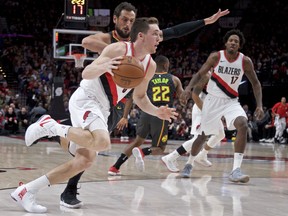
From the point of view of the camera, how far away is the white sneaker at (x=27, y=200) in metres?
4.62

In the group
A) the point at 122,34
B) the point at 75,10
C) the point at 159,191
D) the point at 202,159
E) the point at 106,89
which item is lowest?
the point at 202,159

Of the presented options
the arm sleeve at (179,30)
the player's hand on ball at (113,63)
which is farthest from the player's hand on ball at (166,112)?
Answer: the arm sleeve at (179,30)

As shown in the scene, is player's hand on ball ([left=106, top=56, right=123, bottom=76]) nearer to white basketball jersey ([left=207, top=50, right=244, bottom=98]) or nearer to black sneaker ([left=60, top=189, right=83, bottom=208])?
black sneaker ([left=60, top=189, right=83, bottom=208])

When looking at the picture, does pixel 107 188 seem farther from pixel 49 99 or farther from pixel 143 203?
pixel 49 99

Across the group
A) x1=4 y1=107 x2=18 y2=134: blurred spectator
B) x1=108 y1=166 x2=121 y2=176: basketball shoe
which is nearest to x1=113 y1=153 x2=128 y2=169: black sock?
x1=108 y1=166 x2=121 y2=176: basketball shoe

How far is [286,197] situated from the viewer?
19.1 ft

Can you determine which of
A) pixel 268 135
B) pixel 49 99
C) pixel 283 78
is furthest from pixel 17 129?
pixel 283 78

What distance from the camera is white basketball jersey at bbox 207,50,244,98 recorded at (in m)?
7.54

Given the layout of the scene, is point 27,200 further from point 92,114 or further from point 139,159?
point 139,159

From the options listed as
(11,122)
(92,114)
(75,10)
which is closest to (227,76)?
(92,114)

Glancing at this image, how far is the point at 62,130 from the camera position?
192 inches

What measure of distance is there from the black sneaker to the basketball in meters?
1.09

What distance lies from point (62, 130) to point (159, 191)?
1570mm

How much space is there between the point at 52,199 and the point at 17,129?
43.5 ft
